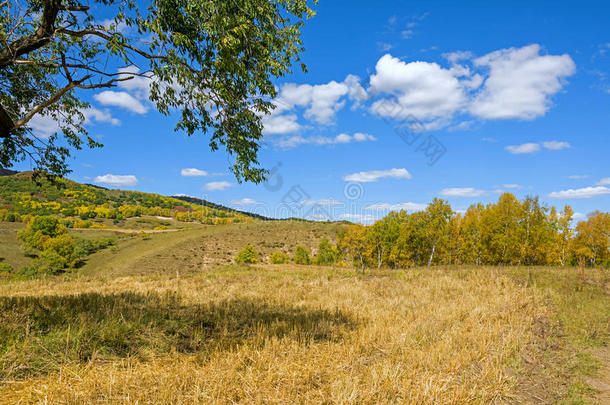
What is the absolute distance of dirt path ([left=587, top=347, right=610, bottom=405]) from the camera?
17.0 feet

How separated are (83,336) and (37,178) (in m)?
6.01

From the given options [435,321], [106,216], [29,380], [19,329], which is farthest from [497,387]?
[106,216]

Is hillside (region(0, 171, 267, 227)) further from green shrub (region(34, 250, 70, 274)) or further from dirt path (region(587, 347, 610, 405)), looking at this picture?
dirt path (region(587, 347, 610, 405))

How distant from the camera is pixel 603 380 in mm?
5883

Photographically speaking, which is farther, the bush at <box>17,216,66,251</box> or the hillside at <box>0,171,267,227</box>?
the hillside at <box>0,171,267,227</box>

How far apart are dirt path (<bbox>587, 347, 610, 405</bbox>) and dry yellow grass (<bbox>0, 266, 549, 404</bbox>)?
1228mm

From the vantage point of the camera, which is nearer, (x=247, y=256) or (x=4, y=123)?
(x=4, y=123)

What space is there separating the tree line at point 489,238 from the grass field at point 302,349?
1764 inches

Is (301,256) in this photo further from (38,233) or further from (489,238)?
(38,233)

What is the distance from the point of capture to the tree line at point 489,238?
52.8m

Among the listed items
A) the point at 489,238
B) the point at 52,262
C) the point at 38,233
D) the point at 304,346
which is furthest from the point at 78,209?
the point at 304,346

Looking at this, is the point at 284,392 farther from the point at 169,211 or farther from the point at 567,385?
the point at 169,211

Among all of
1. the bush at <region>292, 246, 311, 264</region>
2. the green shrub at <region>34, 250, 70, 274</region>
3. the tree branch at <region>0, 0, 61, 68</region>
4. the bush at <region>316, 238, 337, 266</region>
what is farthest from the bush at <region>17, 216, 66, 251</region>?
the tree branch at <region>0, 0, 61, 68</region>

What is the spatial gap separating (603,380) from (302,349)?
6.00 metres
